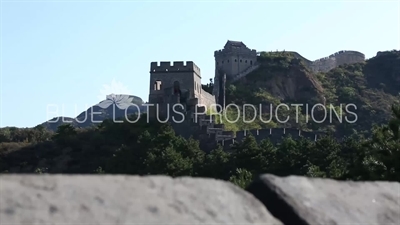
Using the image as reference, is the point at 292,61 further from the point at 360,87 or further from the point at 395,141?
the point at 395,141

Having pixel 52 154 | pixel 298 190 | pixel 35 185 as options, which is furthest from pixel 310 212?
pixel 52 154

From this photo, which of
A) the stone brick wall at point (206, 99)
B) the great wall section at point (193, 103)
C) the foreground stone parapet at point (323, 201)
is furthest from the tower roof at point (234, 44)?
the foreground stone parapet at point (323, 201)

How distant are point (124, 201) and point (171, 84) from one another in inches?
1816

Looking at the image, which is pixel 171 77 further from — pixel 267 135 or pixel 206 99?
pixel 267 135

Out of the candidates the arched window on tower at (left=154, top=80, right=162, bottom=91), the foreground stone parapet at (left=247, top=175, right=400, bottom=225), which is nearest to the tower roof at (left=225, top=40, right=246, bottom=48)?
the arched window on tower at (left=154, top=80, right=162, bottom=91)

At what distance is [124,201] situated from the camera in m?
2.34

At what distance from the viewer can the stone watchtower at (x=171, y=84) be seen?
46625 millimetres

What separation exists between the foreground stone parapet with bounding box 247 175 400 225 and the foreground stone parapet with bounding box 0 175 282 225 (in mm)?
93

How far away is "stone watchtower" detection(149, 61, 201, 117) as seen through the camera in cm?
4662

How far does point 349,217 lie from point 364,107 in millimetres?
70941

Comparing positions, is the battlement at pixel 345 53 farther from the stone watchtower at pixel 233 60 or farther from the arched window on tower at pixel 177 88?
the arched window on tower at pixel 177 88

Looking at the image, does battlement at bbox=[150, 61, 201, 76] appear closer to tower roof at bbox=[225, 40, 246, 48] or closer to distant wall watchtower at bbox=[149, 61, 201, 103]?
distant wall watchtower at bbox=[149, 61, 201, 103]

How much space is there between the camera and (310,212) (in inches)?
107

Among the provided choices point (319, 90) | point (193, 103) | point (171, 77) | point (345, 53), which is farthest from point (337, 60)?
point (193, 103)
